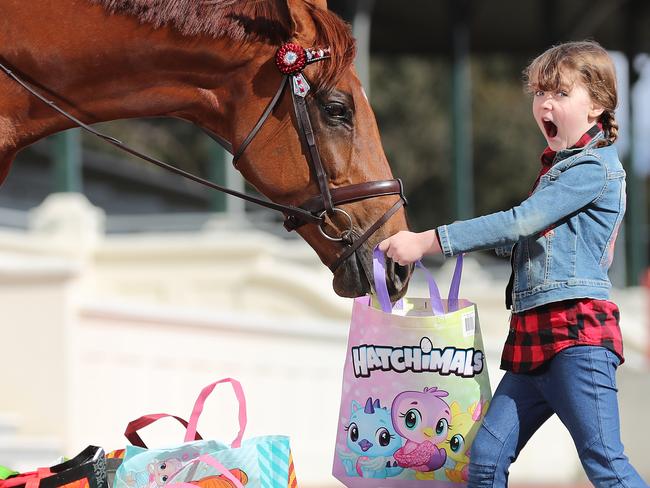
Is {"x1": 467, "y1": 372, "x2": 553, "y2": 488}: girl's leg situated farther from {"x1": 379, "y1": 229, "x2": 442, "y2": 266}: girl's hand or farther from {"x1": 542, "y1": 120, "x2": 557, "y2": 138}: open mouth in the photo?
{"x1": 542, "y1": 120, "x2": 557, "y2": 138}: open mouth

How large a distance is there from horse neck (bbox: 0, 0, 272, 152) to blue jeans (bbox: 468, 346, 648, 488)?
3.99ft

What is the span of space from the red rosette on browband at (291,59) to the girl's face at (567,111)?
2.25 ft

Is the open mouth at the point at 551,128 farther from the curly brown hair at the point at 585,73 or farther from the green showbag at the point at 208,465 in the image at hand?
the green showbag at the point at 208,465

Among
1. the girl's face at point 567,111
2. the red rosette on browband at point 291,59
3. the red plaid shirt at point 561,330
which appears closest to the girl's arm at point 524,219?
the girl's face at point 567,111

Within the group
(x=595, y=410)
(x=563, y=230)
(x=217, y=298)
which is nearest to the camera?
(x=595, y=410)

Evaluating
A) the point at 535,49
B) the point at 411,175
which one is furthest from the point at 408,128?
→ the point at 535,49

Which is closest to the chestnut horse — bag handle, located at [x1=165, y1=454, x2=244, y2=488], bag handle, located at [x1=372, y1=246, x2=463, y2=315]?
bag handle, located at [x1=372, y1=246, x2=463, y2=315]

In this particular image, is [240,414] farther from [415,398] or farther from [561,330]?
[561,330]

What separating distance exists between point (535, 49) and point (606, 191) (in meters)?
15.6

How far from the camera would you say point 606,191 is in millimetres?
2928

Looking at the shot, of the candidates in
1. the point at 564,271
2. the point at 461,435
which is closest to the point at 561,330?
the point at 564,271

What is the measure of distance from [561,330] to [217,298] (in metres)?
9.18

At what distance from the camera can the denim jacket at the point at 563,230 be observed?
286 centimetres

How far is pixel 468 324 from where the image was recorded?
2975 mm
